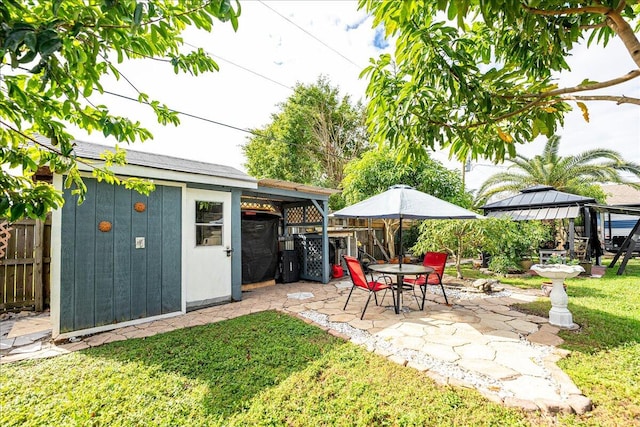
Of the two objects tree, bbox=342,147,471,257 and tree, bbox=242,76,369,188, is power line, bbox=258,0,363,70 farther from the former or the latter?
tree, bbox=242,76,369,188

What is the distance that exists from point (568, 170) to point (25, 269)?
58.2ft

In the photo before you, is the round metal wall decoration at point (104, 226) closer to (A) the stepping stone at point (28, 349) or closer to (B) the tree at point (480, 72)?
(A) the stepping stone at point (28, 349)

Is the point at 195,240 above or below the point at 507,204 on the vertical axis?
below

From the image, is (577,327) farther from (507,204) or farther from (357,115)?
(357,115)

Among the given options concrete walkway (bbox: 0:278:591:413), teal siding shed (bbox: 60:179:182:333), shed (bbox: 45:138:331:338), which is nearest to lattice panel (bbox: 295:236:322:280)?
concrete walkway (bbox: 0:278:591:413)

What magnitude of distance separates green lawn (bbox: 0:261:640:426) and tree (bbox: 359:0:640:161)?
2.01 metres

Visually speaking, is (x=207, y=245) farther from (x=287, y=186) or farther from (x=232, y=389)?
(x=232, y=389)

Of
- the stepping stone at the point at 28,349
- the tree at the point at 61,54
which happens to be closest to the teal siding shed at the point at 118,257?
the stepping stone at the point at 28,349

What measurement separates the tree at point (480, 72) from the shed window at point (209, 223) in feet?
13.9

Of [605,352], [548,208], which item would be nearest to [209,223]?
[605,352]

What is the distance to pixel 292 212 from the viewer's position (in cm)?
864

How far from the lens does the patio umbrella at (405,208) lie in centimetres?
463

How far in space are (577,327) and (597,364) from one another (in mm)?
1269

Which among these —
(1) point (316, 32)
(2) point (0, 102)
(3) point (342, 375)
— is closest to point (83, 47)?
(2) point (0, 102)
